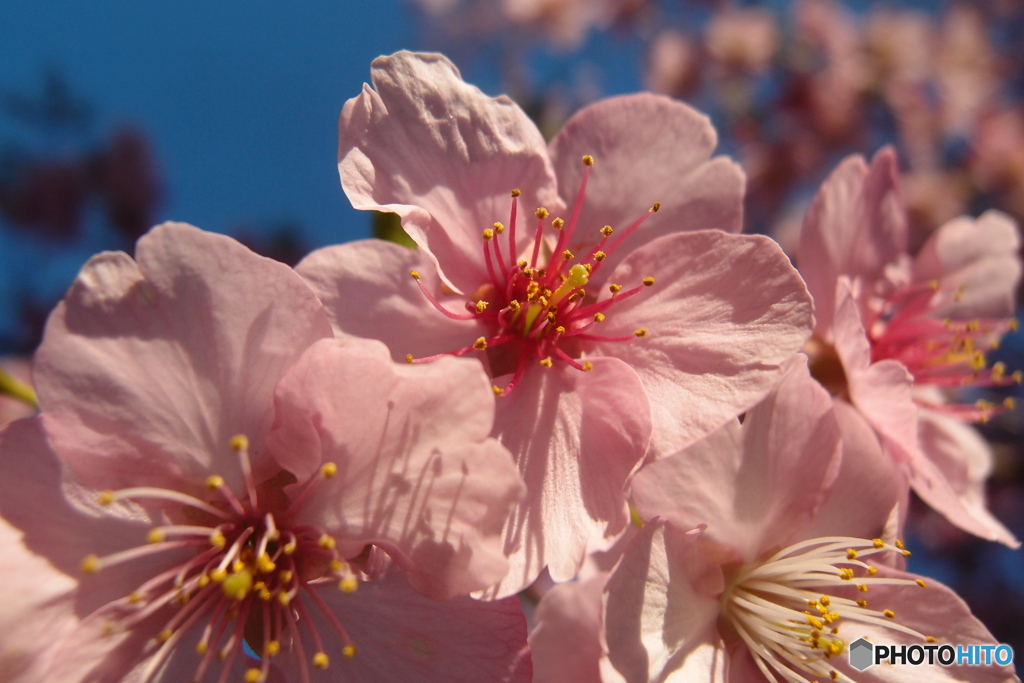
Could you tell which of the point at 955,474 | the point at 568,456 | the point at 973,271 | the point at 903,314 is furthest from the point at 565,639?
the point at 973,271

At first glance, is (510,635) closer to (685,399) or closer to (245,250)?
(685,399)

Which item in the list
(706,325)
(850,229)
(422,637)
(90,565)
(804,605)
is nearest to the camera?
(90,565)

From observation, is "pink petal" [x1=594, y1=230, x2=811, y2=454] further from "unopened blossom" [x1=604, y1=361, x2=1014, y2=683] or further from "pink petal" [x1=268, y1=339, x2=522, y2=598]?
"pink petal" [x1=268, y1=339, x2=522, y2=598]

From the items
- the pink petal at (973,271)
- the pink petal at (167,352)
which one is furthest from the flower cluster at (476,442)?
the pink petal at (973,271)

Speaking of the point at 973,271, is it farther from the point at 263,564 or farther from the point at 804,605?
the point at 263,564

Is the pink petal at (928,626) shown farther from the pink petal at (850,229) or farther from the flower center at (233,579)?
the flower center at (233,579)

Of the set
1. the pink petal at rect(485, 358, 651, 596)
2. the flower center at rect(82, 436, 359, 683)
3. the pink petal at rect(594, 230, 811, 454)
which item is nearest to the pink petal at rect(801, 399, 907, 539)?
the pink petal at rect(594, 230, 811, 454)

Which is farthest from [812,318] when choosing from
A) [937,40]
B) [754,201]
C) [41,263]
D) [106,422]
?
[937,40]
